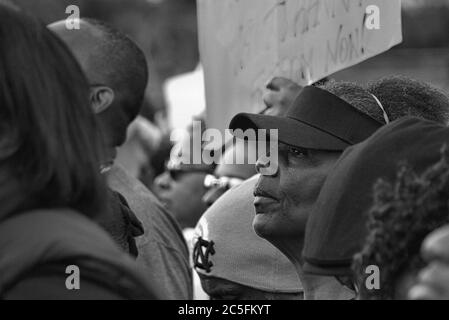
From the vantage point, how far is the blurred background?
855cm

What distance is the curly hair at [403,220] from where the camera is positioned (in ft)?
6.28

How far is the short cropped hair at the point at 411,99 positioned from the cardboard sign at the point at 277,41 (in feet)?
0.53

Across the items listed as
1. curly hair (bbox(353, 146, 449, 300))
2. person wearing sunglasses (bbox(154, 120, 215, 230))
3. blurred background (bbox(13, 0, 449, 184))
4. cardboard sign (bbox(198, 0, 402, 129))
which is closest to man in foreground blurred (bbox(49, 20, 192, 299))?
cardboard sign (bbox(198, 0, 402, 129))

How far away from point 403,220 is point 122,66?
2209mm

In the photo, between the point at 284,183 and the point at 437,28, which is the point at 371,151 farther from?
the point at 437,28

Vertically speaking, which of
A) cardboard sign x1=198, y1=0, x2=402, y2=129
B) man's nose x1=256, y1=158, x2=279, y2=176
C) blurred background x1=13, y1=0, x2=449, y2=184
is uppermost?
cardboard sign x1=198, y1=0, x2=402, y2=129

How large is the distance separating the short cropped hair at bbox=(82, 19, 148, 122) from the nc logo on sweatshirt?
0.47m

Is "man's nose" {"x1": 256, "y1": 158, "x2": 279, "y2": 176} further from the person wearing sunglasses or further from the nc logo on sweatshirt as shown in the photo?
the person wearing sunglasses

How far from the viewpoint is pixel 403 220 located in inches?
75.2

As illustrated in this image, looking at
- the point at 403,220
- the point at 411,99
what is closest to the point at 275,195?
the point at 411,99

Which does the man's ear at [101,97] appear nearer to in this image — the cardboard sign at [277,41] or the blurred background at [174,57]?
the cardboard sign at [277,41]

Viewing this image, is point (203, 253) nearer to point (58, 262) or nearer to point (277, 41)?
point (277, 41)
